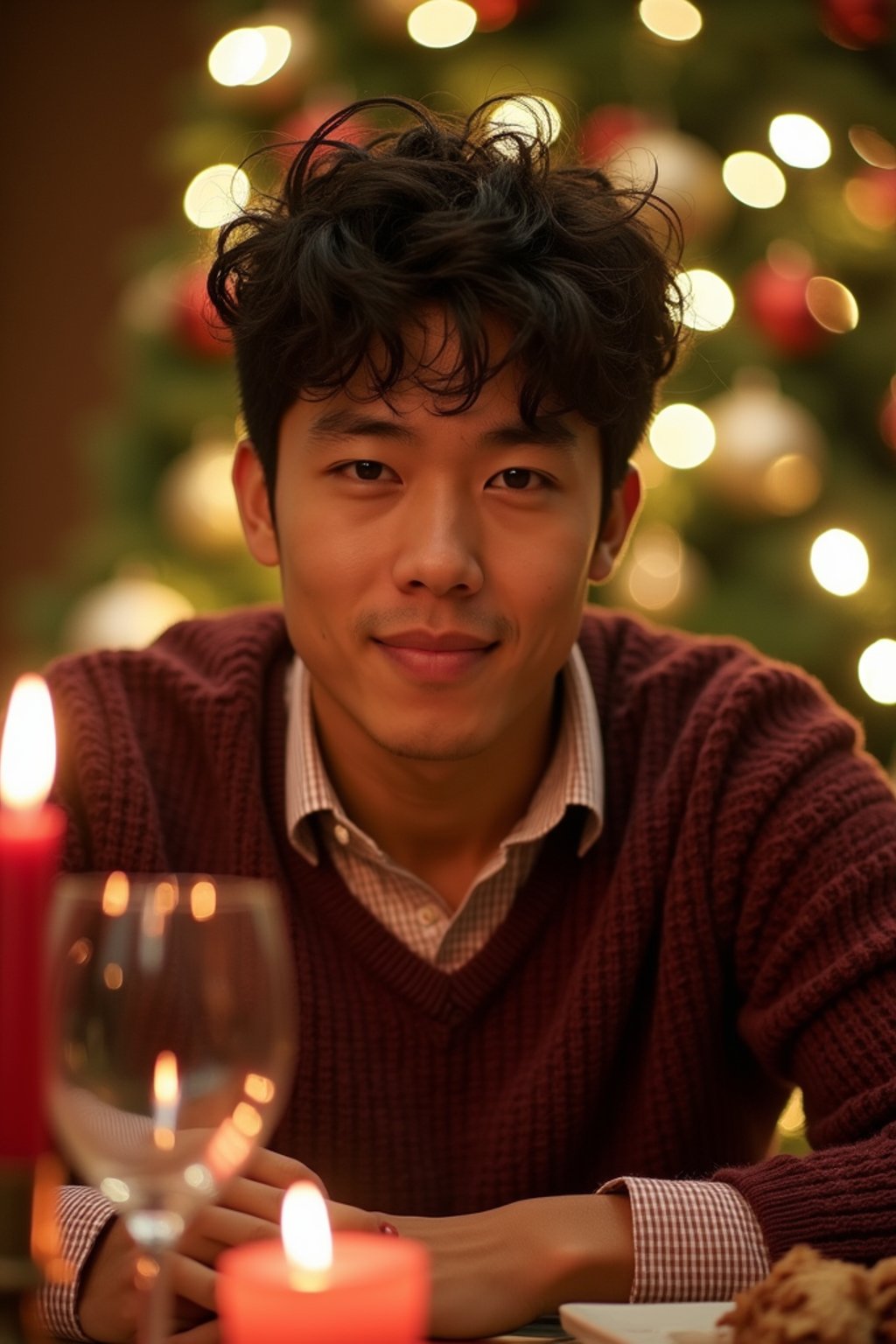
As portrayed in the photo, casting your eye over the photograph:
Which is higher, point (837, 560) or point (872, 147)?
point (872, 147)

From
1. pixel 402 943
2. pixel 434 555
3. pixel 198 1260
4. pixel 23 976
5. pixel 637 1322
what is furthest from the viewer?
pixel 402 943

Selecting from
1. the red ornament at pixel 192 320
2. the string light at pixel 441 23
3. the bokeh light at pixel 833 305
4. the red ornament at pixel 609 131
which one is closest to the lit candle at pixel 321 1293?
the red ornament at pixel 609 131

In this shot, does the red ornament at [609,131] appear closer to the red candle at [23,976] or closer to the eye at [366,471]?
the eye at [366,471]

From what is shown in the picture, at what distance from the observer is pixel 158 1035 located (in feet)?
2.03

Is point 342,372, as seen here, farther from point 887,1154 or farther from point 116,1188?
point 116,1188

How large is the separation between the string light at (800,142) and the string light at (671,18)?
23cm

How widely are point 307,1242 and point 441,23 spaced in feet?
8.79

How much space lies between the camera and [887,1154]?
115 cm

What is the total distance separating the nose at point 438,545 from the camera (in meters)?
1.35

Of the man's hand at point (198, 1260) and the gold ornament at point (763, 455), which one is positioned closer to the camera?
the man's hand at point (198, 1260)

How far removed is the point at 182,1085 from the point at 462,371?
840 millimetres

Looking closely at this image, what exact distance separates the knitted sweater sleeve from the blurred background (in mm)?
1194

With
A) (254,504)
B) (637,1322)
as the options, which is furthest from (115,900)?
(254,504)

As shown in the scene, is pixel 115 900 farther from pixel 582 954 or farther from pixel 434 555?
pixel 582 954
